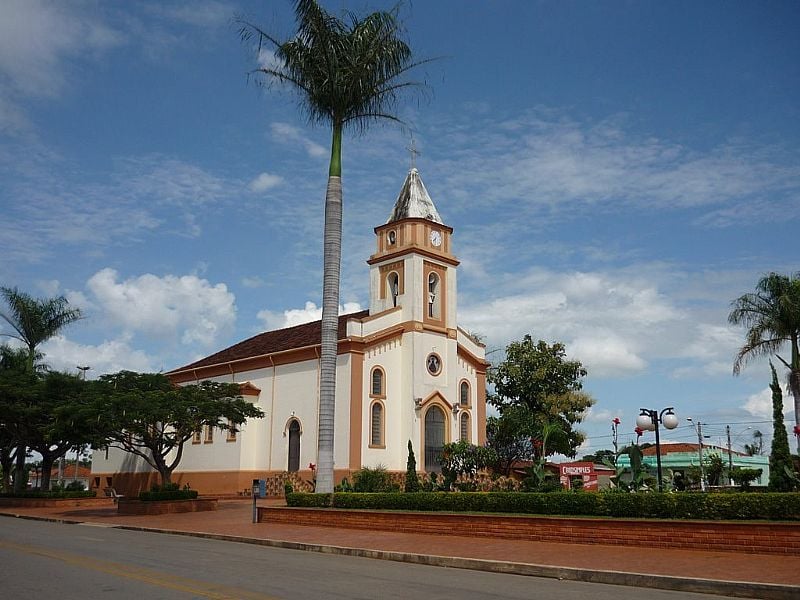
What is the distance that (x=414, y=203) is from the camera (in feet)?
134

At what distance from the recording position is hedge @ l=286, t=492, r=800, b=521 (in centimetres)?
1513

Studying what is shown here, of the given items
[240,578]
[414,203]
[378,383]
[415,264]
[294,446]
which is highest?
[414,203]

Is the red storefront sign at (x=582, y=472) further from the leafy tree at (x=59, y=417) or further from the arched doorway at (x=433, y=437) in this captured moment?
the leafy tree at (x=59, y=417)

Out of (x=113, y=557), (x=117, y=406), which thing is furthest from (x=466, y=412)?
(x=113, y=557)

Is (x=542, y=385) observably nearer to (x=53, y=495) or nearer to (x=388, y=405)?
(x=388, y=405)

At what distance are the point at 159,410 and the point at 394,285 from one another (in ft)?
50.8

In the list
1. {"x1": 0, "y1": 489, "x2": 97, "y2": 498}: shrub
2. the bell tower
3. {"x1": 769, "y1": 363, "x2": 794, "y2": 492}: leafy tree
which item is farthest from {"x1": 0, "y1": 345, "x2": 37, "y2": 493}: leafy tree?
{"x1": 769, "y1": 363, "x2": 794, "y2": 492}: leafy tree

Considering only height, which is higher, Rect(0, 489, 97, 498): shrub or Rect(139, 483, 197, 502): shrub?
Rect(139, 483, 197, 502): shrub

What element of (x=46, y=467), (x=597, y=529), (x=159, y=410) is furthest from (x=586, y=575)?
(x=46, y=467)

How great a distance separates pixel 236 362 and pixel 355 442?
36.4 ft

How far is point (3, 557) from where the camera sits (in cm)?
1488

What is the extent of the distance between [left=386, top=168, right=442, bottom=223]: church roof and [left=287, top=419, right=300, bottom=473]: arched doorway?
11.7 meters

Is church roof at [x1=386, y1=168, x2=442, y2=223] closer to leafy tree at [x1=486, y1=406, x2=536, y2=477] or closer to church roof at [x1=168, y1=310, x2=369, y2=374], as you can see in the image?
church roof at [x1=168, y1=310, x2=369, y2=374]

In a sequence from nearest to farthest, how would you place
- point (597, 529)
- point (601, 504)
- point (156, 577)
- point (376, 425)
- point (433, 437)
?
point (156, 577) → point (597, 529) → point (601, 504) → point (376, 425) → point (433, 437)
